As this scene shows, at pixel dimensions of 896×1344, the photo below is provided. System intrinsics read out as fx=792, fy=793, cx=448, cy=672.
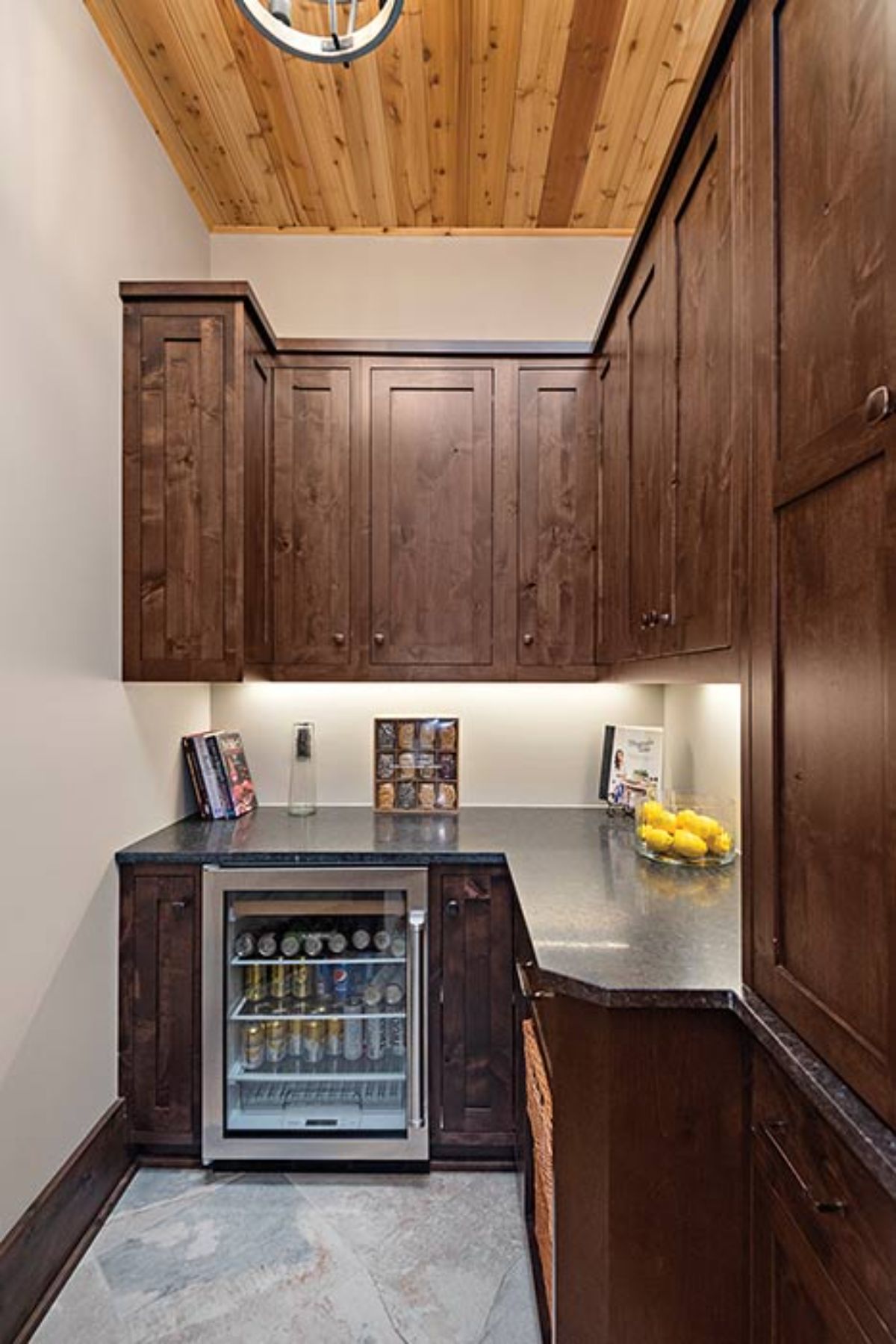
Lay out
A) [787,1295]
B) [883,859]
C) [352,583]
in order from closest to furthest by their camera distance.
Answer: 1. [883,859]
2. [787,1295]
3. [352,583]

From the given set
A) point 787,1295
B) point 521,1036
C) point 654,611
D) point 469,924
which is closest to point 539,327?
point 654,611

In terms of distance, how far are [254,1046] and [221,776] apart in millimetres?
907

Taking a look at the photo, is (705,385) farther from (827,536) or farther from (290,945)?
(290,945)

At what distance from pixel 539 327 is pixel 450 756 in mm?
1699

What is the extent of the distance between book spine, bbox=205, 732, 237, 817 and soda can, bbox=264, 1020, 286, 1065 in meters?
0.74

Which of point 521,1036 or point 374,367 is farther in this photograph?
point 374,367

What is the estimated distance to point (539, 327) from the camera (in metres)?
3.09

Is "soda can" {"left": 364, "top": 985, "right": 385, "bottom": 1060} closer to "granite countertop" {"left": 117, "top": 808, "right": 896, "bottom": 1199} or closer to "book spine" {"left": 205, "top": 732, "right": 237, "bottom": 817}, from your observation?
"granite countertop" {"left": 117, "top": 808, "right": 896, "bottom": 1199}

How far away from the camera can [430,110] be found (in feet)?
8.13

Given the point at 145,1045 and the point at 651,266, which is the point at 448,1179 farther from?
the point at 651,266

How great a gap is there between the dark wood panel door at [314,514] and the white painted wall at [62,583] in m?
0.57

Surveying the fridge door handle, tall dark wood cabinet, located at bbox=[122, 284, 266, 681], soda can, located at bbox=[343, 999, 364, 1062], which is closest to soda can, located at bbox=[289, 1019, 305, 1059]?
soda can, located at bbox=[343, 999, 364, 1062]

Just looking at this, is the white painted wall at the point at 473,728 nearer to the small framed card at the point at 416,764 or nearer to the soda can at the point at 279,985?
the small framed card at the point at 416,764

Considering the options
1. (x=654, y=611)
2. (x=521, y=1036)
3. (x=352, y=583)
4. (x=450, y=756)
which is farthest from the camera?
(x=450, y=756)
